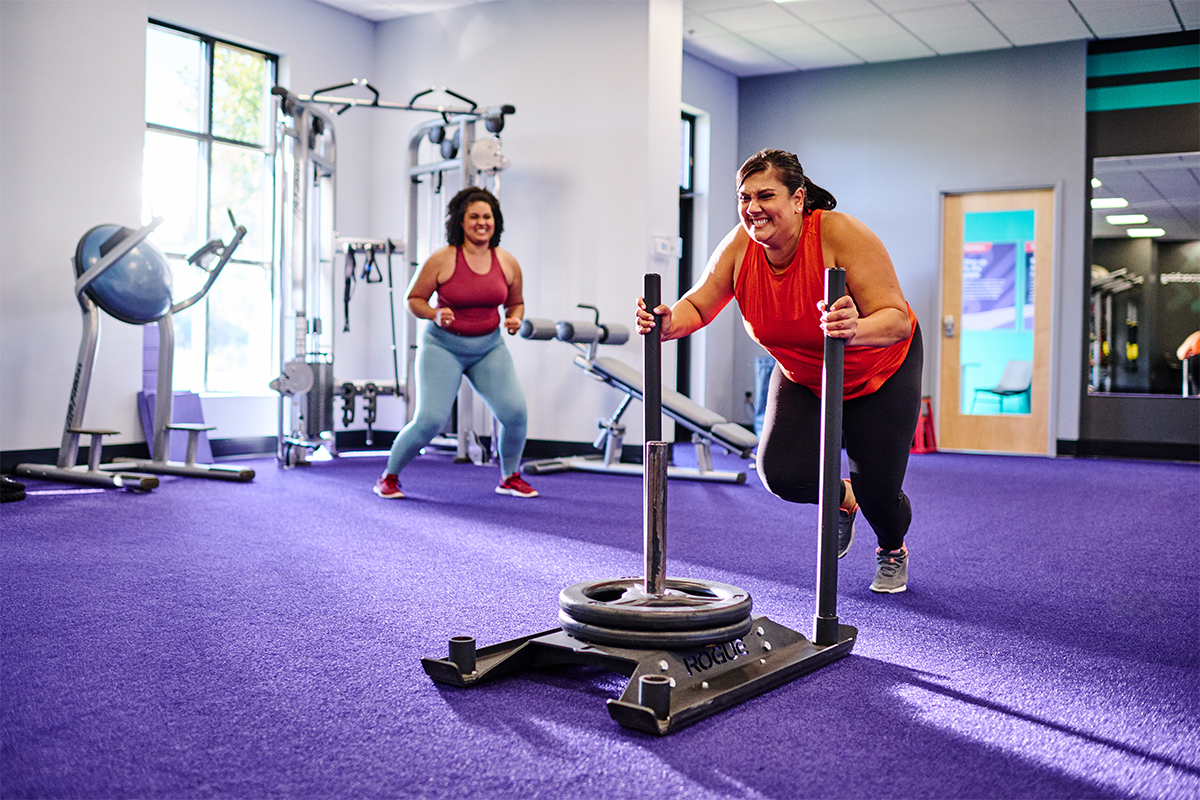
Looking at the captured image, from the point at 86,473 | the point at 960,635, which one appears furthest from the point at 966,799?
the point at 86,473

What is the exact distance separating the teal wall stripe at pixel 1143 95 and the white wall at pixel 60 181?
6259 mm

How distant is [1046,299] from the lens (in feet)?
25.0

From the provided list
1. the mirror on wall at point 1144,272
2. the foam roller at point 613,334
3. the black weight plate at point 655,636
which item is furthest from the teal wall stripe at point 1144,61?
the black weight plate at point 655,636

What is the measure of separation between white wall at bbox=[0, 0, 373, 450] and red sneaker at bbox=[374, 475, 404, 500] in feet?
6.43

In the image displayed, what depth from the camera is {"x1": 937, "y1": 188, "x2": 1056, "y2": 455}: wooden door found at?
7621mm

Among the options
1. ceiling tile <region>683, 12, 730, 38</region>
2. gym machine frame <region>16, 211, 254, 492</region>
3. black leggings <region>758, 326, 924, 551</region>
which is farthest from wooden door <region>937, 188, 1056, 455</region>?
black leggings <region>758, 326, 924, 551</region>

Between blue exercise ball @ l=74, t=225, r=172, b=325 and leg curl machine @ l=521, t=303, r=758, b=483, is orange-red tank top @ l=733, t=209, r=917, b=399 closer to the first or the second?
leg curl machine @ l=521, t=303, r=758, b=483

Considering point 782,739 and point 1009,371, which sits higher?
point 1009,371

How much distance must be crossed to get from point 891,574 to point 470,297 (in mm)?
2259

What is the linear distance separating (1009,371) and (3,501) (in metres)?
6.73

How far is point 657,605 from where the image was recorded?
182cm

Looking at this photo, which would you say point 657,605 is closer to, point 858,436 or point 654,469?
point 654,469

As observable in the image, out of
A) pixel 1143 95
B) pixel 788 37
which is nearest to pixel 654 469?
pixel 788 37

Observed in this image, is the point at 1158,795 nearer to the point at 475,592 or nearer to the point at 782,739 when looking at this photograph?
the point at 782,739
